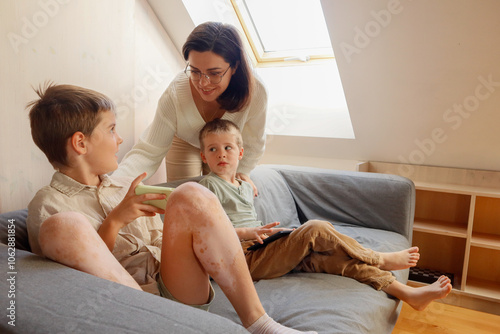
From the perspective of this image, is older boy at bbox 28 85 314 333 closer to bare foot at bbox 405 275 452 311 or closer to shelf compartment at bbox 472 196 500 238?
bare foot at bbox 405 275 452 311

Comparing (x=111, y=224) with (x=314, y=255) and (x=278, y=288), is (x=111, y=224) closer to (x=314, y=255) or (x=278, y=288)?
(x=278, y=288)

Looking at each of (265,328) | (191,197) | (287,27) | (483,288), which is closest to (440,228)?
(483,288)

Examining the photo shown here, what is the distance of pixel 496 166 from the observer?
2.28 meters

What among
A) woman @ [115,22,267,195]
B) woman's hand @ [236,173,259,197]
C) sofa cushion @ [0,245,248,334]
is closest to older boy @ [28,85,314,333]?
sofa cushion @ [0,245,248,334]

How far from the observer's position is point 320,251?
1.47 meters

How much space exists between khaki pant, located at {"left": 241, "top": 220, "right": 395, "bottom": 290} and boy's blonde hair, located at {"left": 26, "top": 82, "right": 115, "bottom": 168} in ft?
2.51

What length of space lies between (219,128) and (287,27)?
1.44 meters

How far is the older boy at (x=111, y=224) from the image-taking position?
0.85 meters

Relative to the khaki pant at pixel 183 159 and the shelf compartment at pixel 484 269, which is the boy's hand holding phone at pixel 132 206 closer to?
the khaki pant at pixel 183 159

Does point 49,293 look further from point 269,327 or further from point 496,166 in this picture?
point 496,166

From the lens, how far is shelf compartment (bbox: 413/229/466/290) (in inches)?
96.0

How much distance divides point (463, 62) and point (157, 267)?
70.5 inches

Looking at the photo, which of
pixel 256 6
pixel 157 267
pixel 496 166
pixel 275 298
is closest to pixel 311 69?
pixel 256 6

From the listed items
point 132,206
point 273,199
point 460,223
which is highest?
point 132,206
